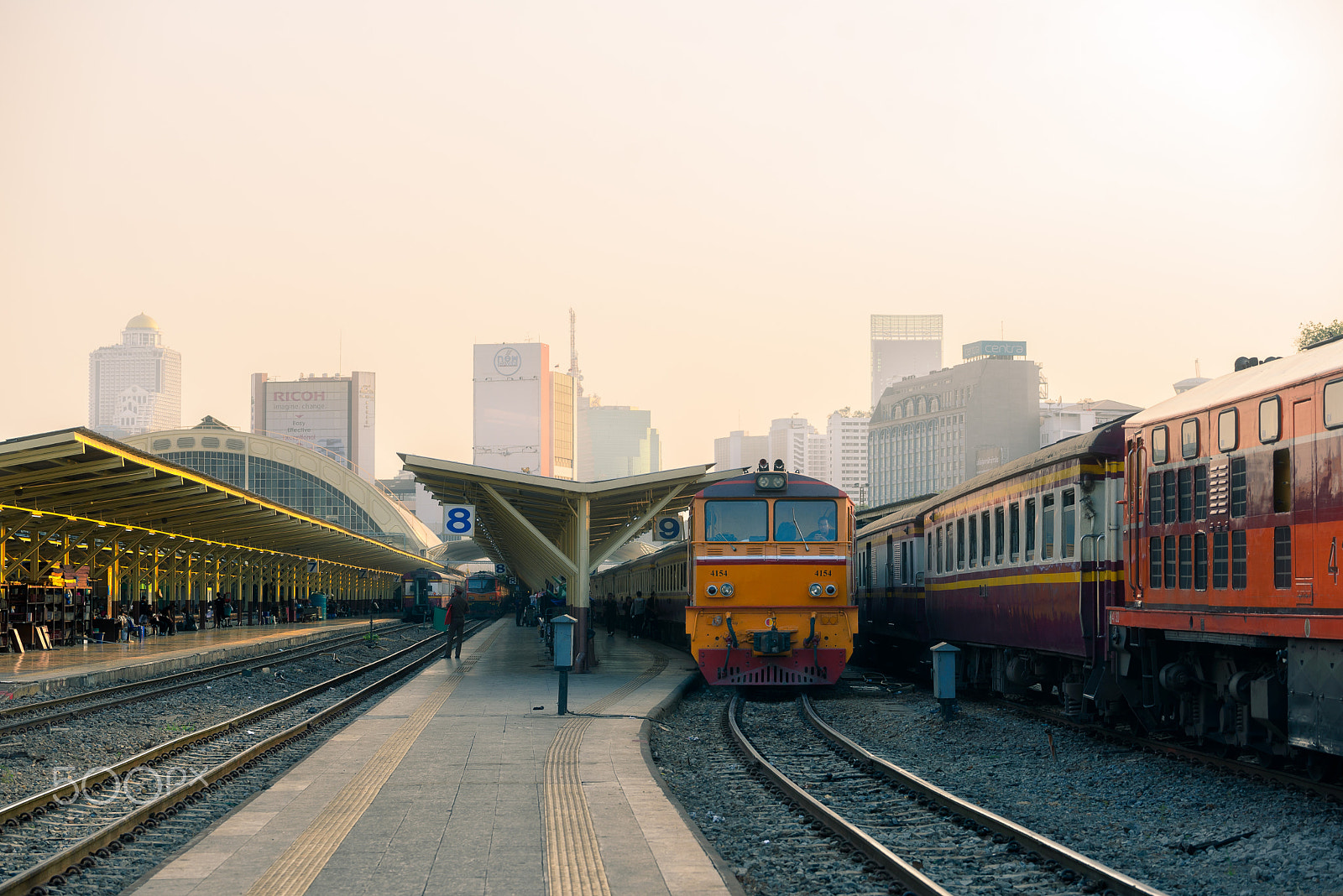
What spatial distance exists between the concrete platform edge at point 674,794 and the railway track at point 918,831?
38.7 inches

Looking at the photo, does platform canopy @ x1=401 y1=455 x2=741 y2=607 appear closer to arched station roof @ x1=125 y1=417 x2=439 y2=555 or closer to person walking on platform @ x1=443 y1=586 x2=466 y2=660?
person walking on platform @ x1=443 y1=586 x2=466 y2=660

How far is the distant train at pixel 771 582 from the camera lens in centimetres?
1895

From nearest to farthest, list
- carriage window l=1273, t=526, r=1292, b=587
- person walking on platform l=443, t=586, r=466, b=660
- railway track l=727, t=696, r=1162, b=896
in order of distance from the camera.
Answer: railway track l=727, t=696, r=1162, b=896 < carriage window l=1273, t=526, r=1292, b=587 < person walking on platform l=443, t=586, r=466, b=660

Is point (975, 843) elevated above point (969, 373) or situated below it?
below

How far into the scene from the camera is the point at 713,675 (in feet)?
61.7

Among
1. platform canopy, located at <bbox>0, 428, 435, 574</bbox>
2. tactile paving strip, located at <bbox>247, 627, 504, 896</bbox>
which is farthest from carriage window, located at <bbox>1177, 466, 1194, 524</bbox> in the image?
platform canopy, located at <bbox>0, 428, 435, 574</bbox>

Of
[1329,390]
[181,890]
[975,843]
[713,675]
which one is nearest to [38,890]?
[181,890]

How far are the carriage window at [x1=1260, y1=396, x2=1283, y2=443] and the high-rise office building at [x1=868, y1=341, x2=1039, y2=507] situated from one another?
5024 inches

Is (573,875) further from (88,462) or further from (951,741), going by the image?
(88,462)

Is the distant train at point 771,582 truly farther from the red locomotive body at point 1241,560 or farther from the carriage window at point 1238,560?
the carriage window at point 1238,560

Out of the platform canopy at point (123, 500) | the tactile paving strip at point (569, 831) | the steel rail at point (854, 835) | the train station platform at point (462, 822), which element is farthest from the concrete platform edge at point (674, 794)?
the platform canopy at point (123, 500)

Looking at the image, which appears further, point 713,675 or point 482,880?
point 713,675

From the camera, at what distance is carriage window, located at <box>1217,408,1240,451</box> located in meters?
10.5

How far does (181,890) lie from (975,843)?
514 centimetres
